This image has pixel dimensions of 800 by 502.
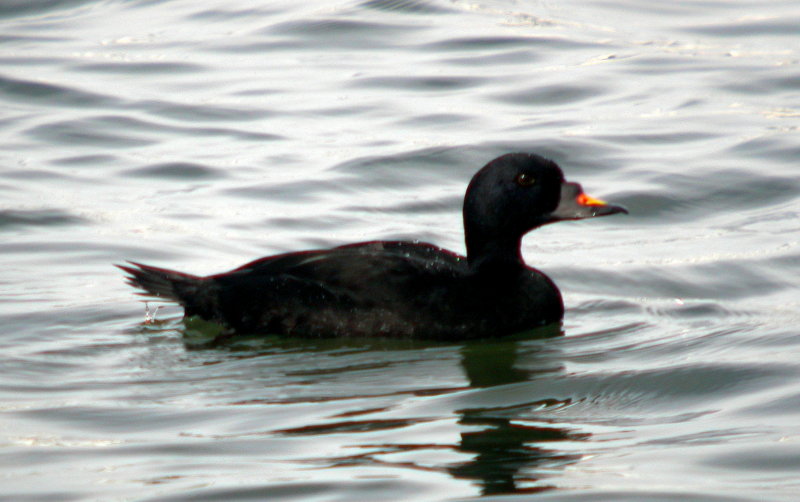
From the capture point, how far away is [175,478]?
4344 mm

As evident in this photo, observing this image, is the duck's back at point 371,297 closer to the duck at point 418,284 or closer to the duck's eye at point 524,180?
the duck at point 418,284

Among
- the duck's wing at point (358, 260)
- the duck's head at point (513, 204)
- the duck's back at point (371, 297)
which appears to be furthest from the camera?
the duck's head at point (513, 204)

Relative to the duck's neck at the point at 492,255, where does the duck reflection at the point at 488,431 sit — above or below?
below

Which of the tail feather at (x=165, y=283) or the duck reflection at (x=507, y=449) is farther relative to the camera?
the tail feather at (x=165, y=283)

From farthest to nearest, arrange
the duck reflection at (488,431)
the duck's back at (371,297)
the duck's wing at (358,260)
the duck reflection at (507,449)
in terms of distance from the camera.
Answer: the duck's wing at (358,260) → the duck's back at (371,297) → the duck reflection at (488,431) → the duck reflection at (507,449)

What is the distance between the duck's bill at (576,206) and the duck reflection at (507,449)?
1.27m

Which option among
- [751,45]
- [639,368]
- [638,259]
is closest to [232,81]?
[751,45]

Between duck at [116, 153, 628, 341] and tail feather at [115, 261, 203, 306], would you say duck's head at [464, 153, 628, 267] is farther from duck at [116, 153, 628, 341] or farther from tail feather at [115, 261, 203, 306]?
tail feather at [115, 261, 203, 306]

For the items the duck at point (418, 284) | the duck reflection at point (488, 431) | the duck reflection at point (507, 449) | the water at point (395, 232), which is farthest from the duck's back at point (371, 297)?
the duck reflection at point (507, 449)

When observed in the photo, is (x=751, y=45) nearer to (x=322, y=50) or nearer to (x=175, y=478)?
(x=322, y=50)

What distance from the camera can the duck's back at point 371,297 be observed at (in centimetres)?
639

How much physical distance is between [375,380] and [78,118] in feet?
23.9

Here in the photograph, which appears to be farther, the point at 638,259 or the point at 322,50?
the point at 322,50

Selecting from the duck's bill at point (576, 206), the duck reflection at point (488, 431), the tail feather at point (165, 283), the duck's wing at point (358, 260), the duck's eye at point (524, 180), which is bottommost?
the duck reflection at point (488, 431)
